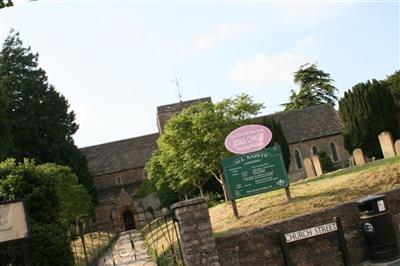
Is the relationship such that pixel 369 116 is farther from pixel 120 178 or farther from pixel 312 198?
pixel 120 178

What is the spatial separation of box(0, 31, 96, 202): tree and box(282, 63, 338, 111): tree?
36.1 metres

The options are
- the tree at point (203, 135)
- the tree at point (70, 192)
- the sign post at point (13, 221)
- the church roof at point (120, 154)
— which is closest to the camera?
the sign post at point (13, 221)

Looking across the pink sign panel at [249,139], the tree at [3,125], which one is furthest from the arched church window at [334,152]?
the pink sign panel at [249,139]

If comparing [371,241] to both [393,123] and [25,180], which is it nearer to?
[25,180]

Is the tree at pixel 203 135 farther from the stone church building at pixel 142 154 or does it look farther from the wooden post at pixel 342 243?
the wooden post at pixel 342 243

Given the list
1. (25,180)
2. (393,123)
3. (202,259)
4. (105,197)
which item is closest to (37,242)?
(25,180)

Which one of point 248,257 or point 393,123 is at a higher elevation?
point 393,123

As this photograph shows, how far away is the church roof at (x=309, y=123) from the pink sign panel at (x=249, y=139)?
35.3 meters

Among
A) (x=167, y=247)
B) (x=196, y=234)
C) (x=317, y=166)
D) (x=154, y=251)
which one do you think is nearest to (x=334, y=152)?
(x=317, y=166)

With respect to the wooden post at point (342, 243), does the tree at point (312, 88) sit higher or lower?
higher

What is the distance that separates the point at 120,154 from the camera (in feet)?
191

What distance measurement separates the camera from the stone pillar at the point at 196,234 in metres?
8.29

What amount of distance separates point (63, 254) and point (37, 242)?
2.24 ft

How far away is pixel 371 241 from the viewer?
29.3 feet
